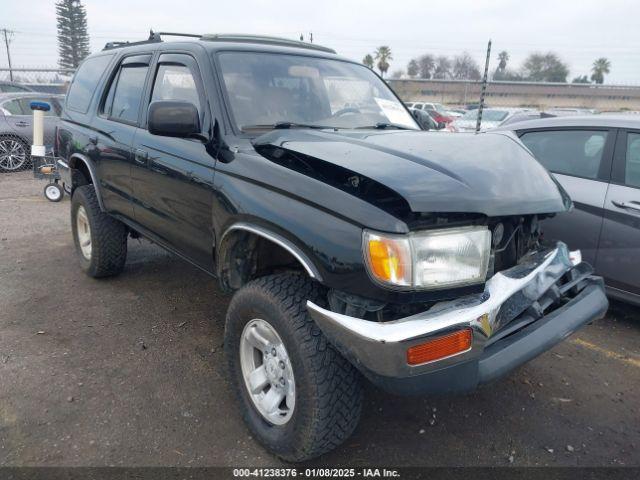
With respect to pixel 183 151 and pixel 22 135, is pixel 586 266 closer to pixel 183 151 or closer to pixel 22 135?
pixel 183 151

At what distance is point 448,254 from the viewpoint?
197cm

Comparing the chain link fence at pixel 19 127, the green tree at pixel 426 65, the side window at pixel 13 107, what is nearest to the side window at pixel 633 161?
the chain link fence at pixel 19 127

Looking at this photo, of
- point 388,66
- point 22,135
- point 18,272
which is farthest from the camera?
point 388,66

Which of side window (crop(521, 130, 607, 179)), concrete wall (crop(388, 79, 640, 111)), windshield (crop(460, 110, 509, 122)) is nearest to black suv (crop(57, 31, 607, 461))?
side window (crop(521, 130, 607, 179))

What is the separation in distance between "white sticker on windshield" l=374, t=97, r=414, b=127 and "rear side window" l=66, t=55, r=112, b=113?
8.04ft

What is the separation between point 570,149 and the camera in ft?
13.9

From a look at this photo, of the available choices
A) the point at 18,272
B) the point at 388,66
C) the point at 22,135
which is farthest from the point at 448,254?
the point at 388,66

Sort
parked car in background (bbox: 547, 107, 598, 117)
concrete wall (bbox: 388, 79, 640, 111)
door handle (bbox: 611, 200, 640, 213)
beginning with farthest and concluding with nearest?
1. concrete wall (bbox: 388, 79, 640, 111)
2. parked car in background (bbox: 547, 107, 598, 117)
3. door handle (bbox: 611, 200, 640, 213)

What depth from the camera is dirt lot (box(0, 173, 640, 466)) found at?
8.12 ft

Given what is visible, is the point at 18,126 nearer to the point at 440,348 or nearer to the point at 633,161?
the point at 633,161

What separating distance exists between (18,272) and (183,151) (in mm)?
2885

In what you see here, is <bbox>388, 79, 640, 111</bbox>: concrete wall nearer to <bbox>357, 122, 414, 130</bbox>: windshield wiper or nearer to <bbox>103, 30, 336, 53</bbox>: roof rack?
<bbox>103, 30, 336, 53</bbox>: roof rack

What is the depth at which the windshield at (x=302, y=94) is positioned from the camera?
2928 mm

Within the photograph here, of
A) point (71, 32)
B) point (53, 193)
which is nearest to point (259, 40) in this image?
point (53, 193)
